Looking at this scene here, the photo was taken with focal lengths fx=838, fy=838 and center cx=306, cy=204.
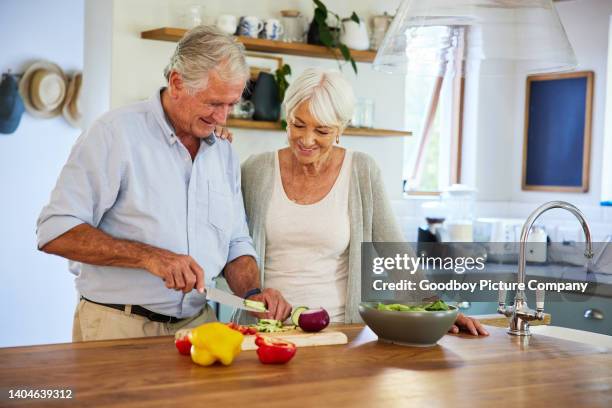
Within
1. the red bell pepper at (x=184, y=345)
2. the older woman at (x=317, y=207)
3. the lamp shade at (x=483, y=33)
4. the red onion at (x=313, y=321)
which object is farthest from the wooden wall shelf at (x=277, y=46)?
the red bell pepper at (x=184, y=345)

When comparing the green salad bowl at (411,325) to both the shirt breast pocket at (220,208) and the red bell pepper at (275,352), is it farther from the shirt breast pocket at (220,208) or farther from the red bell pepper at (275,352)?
the shirt breast pocket at (220,208)

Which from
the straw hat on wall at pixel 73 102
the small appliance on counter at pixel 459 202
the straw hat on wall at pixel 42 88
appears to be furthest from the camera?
the small appliance on counter at pixel 459 202

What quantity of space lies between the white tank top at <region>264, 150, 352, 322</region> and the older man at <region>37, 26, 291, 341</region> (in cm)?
14

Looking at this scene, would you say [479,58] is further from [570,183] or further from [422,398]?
[570,183]

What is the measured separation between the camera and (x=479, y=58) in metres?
2.47

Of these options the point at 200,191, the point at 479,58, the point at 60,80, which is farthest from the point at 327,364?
the point at 60,80

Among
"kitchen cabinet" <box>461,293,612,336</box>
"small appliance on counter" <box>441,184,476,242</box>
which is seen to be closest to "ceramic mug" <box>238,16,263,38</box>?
"kitchen cabinet" <box>461,293,612,336</box>

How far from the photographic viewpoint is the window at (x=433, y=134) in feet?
22.2

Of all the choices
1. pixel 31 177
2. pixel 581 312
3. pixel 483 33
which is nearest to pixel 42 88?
pixel 31 177

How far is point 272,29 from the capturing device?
4695mm

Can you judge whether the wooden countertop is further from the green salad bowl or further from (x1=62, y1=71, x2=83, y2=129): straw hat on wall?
(x1=62, y1=71, x2=83, y2=129): straw hat on wall

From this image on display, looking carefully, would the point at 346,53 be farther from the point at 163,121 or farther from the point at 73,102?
the point at 163,121

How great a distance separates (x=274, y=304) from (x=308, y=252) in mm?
311

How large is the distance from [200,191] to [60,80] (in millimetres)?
3743
